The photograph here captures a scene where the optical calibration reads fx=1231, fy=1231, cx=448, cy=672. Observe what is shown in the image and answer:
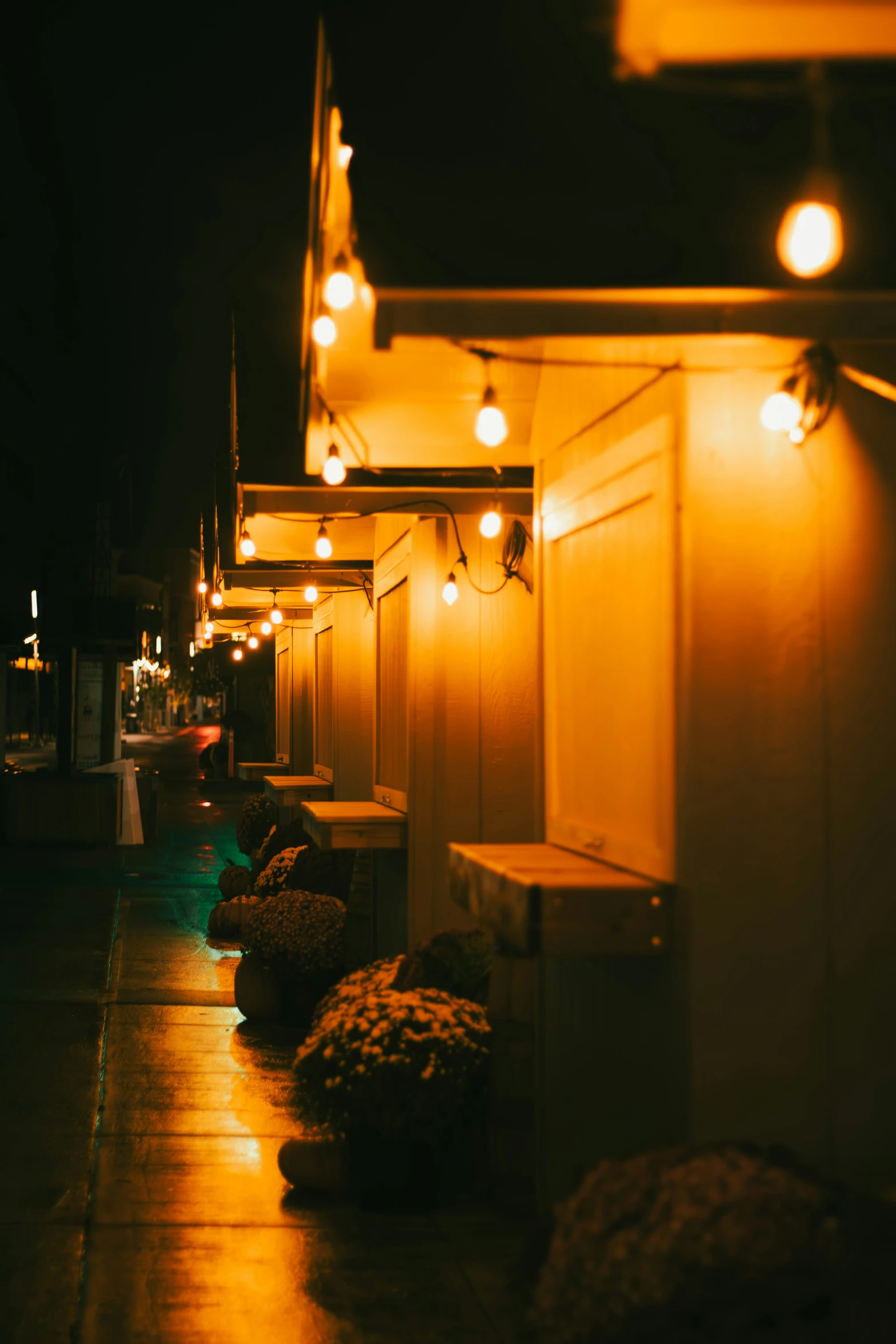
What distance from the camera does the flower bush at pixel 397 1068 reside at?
5059 mm

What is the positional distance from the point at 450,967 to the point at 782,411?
335cm

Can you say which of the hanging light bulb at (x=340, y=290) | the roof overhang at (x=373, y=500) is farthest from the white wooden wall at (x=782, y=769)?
the roof overhang at (x=373, y=500)

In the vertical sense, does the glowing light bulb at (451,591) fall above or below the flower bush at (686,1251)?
above

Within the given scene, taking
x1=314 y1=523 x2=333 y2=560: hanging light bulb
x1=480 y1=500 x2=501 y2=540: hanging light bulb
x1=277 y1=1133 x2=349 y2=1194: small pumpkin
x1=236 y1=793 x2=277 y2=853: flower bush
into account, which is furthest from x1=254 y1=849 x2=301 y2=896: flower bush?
x1=277 y1=1133 x2=349 y2=1194: small pumpkin

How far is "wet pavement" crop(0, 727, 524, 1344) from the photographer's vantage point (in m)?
4.26

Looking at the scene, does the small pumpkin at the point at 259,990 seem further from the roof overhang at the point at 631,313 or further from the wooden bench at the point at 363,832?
the roof overhang at the point at 631,313

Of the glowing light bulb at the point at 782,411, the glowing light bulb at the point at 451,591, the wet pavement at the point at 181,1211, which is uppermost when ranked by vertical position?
the glowing light bulb at the point at 782,411

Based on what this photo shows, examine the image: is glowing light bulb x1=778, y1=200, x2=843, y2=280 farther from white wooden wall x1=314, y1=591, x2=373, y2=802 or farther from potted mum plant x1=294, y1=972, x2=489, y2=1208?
white wooden wall x1=314, y1=591, x2=373, y2=802

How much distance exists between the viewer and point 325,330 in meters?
4.47

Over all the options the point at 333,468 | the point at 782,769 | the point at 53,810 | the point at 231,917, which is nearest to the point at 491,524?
the point at 333,468

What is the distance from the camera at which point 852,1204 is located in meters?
3.03

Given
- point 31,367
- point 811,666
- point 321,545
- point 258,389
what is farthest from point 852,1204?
point 31,367

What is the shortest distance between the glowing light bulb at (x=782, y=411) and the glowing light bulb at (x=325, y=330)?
64.8 inches

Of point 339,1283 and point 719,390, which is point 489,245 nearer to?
point 719,390
